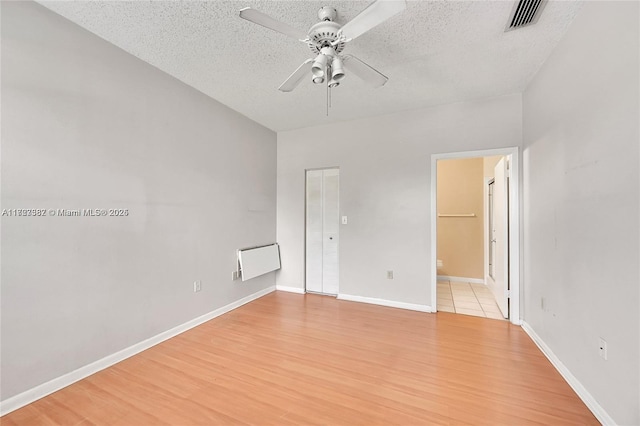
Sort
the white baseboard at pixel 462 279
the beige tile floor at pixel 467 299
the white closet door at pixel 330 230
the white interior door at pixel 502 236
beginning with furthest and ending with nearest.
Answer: the white baseboard at pixel 462 279 → the white closet door at pixel 330 230 → the beige tile floor at pixel 467 299 → the white interior door at pixel 502 236

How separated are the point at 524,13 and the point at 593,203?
1416mm

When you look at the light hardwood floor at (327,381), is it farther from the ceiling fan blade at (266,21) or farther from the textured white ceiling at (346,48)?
the textured white ceiling at (346,48)

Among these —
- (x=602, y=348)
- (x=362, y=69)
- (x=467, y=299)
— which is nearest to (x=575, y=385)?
(x=602, y=348)

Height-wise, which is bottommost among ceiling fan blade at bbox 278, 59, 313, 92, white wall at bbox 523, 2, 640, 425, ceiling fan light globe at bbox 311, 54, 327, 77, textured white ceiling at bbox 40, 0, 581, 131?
white wall at bbox 523, 2, 640, 425

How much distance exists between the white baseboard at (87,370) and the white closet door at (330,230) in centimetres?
178

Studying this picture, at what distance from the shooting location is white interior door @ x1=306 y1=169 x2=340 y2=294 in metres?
4.23

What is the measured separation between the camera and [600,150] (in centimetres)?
164

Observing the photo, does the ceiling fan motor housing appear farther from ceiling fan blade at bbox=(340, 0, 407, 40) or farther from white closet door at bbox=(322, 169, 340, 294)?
white closet door at bbox=(322, 169, 340, 294)

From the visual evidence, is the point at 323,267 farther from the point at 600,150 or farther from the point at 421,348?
the point at 600,150

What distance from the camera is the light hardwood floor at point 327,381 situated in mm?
1687

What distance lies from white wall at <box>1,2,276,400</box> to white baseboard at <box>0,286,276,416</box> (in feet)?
0.15

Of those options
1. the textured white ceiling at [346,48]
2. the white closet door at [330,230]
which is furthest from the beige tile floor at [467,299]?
the textured white ceiling at [346,48]

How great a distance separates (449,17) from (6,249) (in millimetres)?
3483

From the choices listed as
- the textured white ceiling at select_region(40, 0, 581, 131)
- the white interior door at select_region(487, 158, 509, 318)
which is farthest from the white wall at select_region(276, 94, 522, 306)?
the white interior door at select_region(487, 158, 509, 318)
